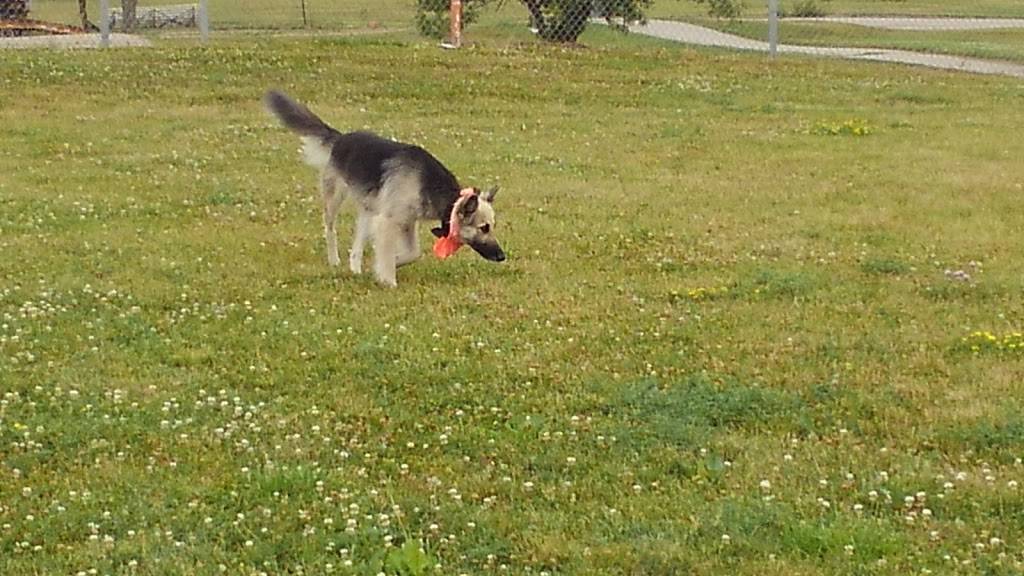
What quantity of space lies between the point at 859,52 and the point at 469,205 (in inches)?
737

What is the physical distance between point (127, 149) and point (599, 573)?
1140cm

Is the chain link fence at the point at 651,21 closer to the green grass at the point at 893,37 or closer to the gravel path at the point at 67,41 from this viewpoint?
the green grass at the point at 893,37

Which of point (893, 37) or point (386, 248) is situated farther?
point (893, 37)

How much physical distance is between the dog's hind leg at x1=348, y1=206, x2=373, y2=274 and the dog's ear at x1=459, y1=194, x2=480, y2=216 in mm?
789

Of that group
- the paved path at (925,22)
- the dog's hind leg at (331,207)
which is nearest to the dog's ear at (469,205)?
the dog's hind leg at (331,207)

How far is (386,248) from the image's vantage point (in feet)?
31.5

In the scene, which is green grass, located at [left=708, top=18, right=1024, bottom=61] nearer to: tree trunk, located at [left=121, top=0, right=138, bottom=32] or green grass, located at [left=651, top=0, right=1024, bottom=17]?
green grass, located at [left=651, top=0, right=1024, bottom=17]

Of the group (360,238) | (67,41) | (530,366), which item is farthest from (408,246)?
(67,41)

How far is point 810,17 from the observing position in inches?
1475

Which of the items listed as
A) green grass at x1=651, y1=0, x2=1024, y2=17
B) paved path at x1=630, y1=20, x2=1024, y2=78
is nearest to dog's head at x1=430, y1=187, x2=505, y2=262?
paved path at x1=630, y1=20, x2=1024, y2=78

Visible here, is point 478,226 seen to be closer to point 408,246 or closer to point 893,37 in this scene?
point 408,246

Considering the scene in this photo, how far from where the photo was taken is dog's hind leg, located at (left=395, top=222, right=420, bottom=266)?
9766 mm

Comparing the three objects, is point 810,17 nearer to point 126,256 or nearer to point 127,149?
point 127,149

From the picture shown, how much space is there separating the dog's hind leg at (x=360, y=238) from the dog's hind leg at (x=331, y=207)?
17 centimetres
